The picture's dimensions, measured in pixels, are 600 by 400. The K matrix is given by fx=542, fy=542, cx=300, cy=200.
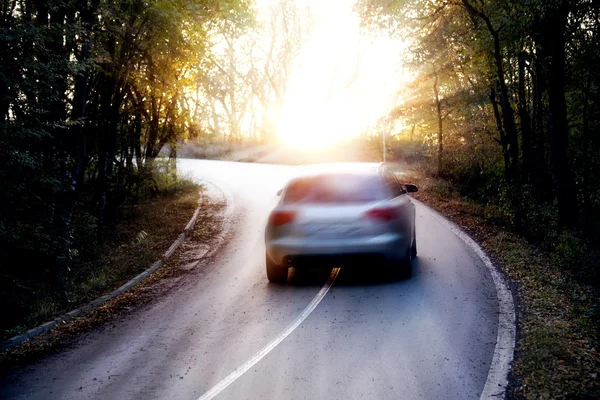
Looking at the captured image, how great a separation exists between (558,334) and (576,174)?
477 inches

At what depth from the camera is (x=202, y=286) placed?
9109 millimetres

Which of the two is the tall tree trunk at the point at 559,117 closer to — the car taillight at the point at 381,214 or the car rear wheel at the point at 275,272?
the car taillight at the point at 381,214

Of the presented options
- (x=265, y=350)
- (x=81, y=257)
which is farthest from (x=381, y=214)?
(x=81, y=257)

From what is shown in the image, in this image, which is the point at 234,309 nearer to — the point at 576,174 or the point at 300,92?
the point at 576,174

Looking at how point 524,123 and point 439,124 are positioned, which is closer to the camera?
point 524,123

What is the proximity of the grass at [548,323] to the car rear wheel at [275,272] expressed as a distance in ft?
11.5

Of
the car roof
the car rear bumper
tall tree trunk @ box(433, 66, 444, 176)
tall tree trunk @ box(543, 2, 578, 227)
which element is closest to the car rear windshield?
the car roof

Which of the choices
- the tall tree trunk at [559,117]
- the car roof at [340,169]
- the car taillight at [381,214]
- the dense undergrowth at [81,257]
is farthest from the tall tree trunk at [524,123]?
the dense undergrowth at [81,257]

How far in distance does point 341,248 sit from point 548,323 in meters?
2.82

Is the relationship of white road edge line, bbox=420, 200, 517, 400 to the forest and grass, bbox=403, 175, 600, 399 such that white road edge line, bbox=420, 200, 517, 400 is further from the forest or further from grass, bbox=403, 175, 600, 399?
the forest

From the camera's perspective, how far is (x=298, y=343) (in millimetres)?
6043

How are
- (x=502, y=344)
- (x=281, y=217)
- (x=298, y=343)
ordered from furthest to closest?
(x=281, y=217) → (x=298, y=343) → (x=502, y=344)

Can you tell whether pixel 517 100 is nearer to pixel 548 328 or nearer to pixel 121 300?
pixel 548 328

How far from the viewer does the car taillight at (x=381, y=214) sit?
7824 millimetres
